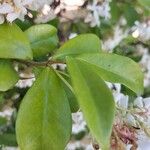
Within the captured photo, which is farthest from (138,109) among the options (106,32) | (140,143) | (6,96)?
(106,32)

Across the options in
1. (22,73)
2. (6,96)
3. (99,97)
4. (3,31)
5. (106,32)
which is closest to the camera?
(99,97)

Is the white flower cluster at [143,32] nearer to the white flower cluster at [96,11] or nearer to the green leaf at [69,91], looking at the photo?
the white flower cluster at [96,11]

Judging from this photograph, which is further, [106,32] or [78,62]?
[106,32]

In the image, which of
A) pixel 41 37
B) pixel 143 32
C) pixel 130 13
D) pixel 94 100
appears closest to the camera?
pixel 94 100

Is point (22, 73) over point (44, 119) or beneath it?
beneath

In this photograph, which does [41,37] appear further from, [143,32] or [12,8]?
[143,32]

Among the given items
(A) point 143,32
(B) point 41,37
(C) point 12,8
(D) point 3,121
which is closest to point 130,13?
(A) point 143,32

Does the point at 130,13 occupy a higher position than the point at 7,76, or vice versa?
the point at 7,76

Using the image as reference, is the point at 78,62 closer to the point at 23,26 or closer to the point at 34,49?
the point at 34,49
